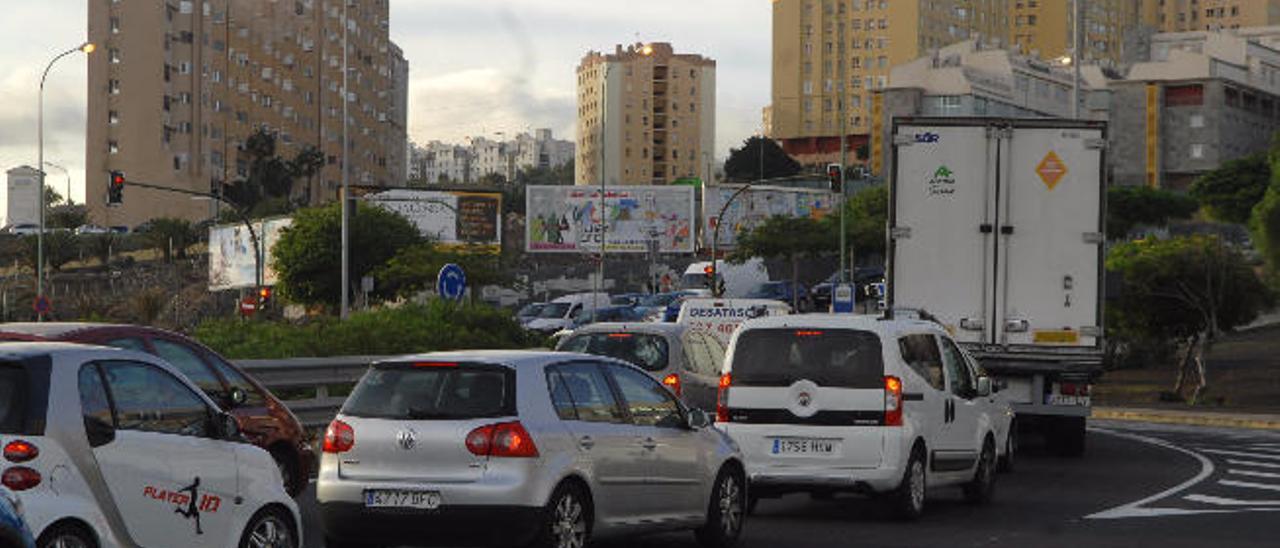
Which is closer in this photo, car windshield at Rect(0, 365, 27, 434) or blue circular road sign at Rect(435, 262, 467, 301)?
car windshield at Rect(0, 365, 27, 434)

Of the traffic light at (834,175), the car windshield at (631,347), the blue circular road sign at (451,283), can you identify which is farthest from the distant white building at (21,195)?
the car windshield at (631,347)

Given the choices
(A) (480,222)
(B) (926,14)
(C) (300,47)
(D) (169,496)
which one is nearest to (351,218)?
(A) (480,222)

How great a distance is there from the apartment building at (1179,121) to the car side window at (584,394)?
134m

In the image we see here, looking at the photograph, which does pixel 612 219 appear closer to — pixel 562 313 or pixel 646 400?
pixel 562 313

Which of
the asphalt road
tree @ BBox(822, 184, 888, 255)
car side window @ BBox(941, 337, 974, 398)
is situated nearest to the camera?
the asphalt road

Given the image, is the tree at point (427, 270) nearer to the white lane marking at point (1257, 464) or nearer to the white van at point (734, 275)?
the white van at point (734, 275)

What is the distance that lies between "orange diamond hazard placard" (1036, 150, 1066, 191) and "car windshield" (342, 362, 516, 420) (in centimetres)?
1338

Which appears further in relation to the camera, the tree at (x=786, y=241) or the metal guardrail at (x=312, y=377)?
the tree at (x=786, y=241)

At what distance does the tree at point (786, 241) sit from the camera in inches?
3794

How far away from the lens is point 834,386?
16250mm

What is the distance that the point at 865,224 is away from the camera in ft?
319

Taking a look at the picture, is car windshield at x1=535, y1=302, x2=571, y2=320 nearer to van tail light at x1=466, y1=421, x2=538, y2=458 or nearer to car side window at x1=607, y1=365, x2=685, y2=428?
car side window at x1=607, y1=365, x2=685, y2=428

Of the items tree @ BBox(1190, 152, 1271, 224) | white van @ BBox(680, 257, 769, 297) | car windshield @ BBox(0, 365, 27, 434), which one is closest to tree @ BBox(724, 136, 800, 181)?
white van @ BBox(680, 257, 769, 297)

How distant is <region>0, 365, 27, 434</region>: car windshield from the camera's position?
9094 mm
